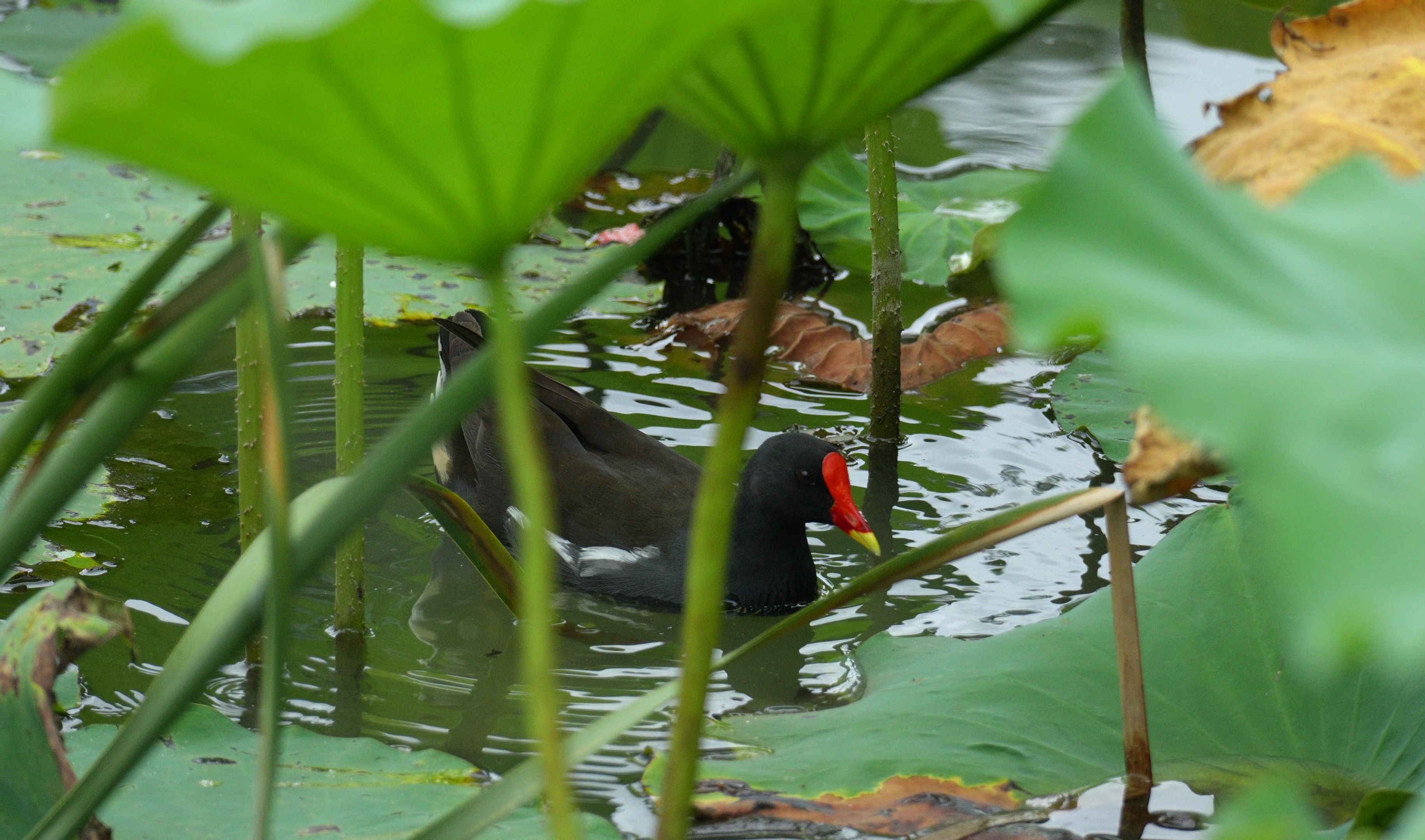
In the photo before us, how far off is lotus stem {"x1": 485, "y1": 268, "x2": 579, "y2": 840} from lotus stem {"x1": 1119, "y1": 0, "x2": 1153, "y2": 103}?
1.70 metres

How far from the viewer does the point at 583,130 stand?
1.68 ft

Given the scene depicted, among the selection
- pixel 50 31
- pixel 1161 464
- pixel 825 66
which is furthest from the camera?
pixel 50 31

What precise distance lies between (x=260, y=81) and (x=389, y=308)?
10.9ft

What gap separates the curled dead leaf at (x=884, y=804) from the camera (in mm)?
1280

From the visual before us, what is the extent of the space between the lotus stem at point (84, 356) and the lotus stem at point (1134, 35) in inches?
62.8

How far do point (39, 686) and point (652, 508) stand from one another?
2157 millimetres

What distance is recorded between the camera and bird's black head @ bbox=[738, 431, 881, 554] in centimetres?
293

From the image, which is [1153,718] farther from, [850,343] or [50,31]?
[50,31]

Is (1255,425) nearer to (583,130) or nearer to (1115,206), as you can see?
(1115,206)

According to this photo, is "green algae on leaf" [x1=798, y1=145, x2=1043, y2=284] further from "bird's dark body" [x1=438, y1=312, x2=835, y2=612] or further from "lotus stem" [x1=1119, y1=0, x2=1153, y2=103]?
"lotus stem" [x1=1119, y1=0, x2=1153, y2=103]

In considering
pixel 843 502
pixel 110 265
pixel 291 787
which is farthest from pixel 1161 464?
pixel 110 265

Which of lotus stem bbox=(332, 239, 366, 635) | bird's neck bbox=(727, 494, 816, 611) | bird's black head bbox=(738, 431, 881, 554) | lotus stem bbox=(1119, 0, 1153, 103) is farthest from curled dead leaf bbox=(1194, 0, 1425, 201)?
bird's neck bbox=(727, 494, 816, 611)

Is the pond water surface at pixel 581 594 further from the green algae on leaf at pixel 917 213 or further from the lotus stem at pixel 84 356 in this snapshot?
the lotus stem at pixel 84 356

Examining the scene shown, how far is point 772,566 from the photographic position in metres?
3.06
